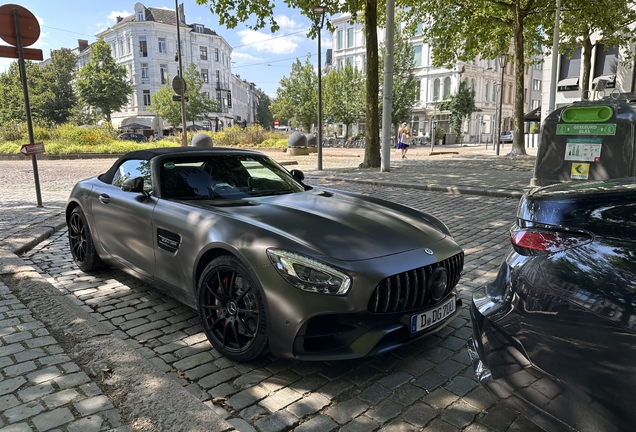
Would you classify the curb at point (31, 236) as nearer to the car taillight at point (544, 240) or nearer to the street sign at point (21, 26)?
the street sign at point (21, 26)

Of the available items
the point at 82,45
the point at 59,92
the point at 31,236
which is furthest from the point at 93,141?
the point at 82,45

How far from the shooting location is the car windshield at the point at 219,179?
149 inches

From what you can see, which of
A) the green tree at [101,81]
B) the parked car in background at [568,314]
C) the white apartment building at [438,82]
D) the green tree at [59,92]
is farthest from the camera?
the white apartment building at [438,82]

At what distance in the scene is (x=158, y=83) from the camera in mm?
65500

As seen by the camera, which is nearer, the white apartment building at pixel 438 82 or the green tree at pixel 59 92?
the green tree at pixel 59 92

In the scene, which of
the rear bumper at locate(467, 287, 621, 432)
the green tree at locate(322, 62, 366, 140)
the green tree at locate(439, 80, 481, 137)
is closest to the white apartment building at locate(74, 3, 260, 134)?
the green tree at locate(322, 62, 366, 140)

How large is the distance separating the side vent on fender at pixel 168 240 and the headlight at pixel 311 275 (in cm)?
105

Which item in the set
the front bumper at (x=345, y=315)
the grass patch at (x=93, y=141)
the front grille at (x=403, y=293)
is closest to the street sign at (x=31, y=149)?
the front bumper at (x=345, y=315)

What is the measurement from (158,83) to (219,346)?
69145 millimetres

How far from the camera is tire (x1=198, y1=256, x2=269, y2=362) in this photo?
279 centimetres

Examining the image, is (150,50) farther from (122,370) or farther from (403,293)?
(403,293)

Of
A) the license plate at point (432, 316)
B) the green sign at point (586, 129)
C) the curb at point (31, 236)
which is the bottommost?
the curb at point (31, 236)

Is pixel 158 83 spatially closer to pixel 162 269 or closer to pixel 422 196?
pixel 422 196

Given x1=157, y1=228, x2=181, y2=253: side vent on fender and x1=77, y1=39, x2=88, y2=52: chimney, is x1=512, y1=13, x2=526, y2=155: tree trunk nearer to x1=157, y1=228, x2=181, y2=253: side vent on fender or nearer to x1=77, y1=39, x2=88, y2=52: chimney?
x1=157, y1=228, x2=181, y2=253: side vent on fender
